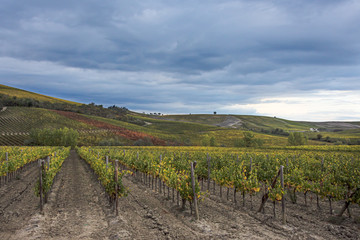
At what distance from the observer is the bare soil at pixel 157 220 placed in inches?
326

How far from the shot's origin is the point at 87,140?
7631 cm

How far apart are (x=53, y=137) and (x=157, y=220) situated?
7143 cm

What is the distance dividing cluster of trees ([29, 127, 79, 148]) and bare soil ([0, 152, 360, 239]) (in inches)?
2409

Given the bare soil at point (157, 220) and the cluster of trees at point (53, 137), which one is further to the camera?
the cluster of trees at point (53, 137)

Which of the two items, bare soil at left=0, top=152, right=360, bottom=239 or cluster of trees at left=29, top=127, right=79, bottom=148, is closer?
Answer: bare soil at left=0, top=152, right=360, bottom=239

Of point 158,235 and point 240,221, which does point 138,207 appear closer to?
point 158,235

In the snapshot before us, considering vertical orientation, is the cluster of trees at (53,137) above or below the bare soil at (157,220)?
below

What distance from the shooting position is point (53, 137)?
232ft

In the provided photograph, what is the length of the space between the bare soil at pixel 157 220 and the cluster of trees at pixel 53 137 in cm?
6119

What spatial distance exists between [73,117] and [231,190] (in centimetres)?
9063

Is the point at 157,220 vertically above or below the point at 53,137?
above

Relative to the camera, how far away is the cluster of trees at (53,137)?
6906 cm

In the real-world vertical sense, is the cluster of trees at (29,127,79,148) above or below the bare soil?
below

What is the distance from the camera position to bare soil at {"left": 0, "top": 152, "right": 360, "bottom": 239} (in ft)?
27.2
